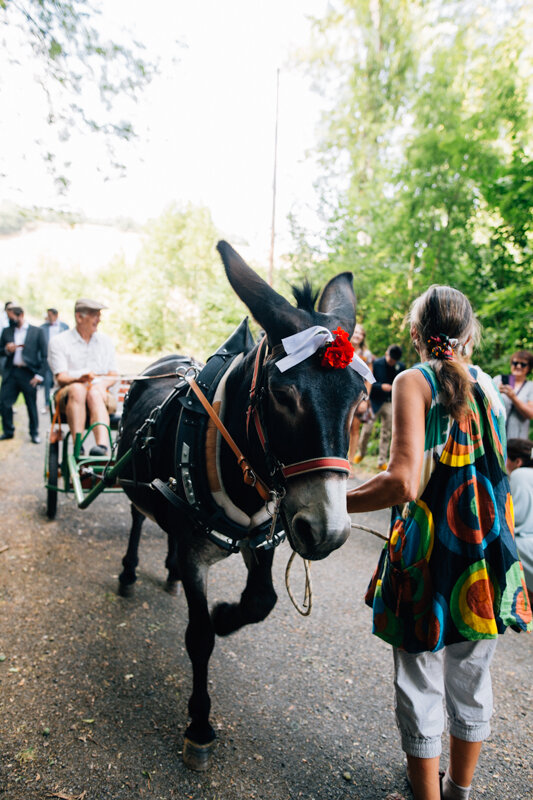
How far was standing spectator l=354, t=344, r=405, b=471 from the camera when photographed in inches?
277

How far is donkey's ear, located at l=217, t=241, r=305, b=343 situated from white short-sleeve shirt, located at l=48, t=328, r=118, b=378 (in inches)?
116

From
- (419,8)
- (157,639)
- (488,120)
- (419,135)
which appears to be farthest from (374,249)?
(419,8)

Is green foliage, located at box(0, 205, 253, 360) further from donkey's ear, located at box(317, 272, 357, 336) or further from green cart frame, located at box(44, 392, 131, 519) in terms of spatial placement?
donkey's ear, located at box(317, 272, 357, 336)

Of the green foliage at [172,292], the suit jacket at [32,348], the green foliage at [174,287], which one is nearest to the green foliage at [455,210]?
the green foliage at [172,292]

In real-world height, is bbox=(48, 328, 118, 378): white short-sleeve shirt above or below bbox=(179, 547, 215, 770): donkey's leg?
above

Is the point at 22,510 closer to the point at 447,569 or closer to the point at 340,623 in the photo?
the point at 340,623

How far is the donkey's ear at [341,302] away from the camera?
6.48 ft

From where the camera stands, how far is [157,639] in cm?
296

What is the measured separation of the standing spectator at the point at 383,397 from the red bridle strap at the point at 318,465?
548 centimetres

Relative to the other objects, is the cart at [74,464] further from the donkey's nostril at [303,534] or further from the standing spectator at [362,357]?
the standing spectator at [362,357]

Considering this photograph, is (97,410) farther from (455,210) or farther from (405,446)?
(455,210)

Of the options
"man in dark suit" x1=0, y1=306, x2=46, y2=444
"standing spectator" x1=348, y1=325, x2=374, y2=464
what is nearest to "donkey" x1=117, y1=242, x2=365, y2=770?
"standing spectator" x1=348, y1=325, x2=374, y2=464

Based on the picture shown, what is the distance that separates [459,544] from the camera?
163cm

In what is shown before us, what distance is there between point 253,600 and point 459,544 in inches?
41.7
